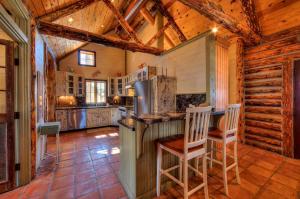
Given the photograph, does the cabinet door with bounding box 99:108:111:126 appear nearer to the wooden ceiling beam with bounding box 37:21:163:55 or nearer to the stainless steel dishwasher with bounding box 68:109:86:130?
the stainless steel dishwasher with bounding box 68:109:86:130

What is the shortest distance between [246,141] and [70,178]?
4.13 m

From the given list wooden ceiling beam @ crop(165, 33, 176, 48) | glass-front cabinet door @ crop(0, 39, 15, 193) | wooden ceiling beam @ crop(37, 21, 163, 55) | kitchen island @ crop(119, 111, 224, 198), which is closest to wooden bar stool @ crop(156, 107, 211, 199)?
kitchen island @ crop(119, 111, 224, 198)

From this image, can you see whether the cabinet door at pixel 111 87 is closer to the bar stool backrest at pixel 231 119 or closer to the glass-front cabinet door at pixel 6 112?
the glass-front cabinet door at pixel 6 112

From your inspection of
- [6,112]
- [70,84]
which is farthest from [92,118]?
[6,112]

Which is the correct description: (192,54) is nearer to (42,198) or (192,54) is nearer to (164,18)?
(164,18)

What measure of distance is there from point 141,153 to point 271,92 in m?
3.41

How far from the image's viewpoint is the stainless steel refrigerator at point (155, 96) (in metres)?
2.69

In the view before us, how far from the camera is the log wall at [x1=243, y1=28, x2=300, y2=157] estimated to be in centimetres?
288

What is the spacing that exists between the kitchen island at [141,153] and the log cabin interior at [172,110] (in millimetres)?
15

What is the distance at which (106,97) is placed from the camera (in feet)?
21.6

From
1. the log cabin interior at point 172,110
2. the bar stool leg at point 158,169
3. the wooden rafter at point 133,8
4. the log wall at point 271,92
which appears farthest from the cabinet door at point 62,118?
the log wall at point 271,92

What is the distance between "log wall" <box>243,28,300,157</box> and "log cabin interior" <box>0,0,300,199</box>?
0.02 metres

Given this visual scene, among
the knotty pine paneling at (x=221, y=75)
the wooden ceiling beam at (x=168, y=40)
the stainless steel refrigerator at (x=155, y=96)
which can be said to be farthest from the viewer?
the wooden ceiling beam at (x=168, y=40)

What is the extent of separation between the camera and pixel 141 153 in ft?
5.48
